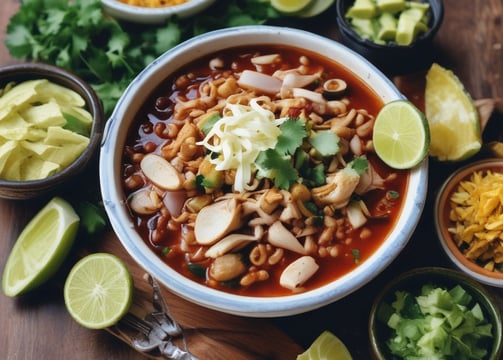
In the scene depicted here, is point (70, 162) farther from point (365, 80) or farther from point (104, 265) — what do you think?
point (365, 80)

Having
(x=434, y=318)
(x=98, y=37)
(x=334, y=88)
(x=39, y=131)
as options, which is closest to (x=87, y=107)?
(x=39, y=131)

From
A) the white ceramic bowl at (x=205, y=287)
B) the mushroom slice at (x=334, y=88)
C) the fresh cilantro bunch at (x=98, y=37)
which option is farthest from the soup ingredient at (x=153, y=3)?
the mushroom slice at (x=334, y=88)

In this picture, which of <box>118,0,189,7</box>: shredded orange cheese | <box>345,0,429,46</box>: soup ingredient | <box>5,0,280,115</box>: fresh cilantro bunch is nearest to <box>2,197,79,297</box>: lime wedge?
<box>5,0,280,115</box>: fresh cilantro bunch

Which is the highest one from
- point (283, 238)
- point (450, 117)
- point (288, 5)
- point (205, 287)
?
point (288, 5)

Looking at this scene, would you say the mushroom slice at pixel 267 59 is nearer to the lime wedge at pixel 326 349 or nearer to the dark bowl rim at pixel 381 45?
the dark bowl rim at pixel 381 45

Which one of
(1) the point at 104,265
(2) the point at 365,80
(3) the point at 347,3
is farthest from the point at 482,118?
(1) the point at 104,265

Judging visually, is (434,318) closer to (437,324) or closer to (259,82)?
(437,324)
